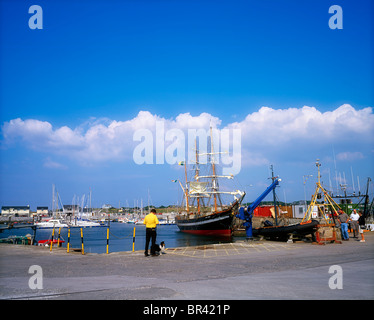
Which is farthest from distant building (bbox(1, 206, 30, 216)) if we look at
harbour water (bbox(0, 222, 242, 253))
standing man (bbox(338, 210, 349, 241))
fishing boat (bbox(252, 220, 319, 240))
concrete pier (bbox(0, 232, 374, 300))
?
concrete pier (bbox(0, 232, 374, 300))

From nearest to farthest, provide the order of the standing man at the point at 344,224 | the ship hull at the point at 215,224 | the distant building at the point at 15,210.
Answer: the standing man at the point at 344,224
the ship hull at the point at 215,224
the distant building at the point at 15,210

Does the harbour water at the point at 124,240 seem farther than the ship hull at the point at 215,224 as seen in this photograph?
No

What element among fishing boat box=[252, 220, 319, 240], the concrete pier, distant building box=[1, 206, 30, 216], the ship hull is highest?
the concrete pier

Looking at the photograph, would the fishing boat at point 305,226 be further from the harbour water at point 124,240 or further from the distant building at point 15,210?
the distant building at point 15,210

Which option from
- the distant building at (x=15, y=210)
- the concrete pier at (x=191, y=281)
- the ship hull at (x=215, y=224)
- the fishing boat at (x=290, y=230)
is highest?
the concrete pier at (x=191, y=281)

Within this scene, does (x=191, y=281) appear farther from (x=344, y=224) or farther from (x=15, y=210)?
(x=15, y=210)

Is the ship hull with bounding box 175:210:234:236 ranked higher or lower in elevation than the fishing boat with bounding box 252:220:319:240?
lower

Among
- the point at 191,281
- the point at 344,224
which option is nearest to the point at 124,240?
the point at 344,224

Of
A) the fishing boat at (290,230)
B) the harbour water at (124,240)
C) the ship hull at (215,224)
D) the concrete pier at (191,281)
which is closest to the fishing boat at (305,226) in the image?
the fishing boat at (290,230)

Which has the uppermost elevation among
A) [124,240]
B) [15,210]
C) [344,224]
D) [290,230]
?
[344,224]

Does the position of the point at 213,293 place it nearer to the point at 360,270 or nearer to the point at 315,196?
the point at 360,270

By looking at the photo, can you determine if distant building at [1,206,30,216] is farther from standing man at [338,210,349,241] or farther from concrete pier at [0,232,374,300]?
concrete pier at [0,232,374,300]
